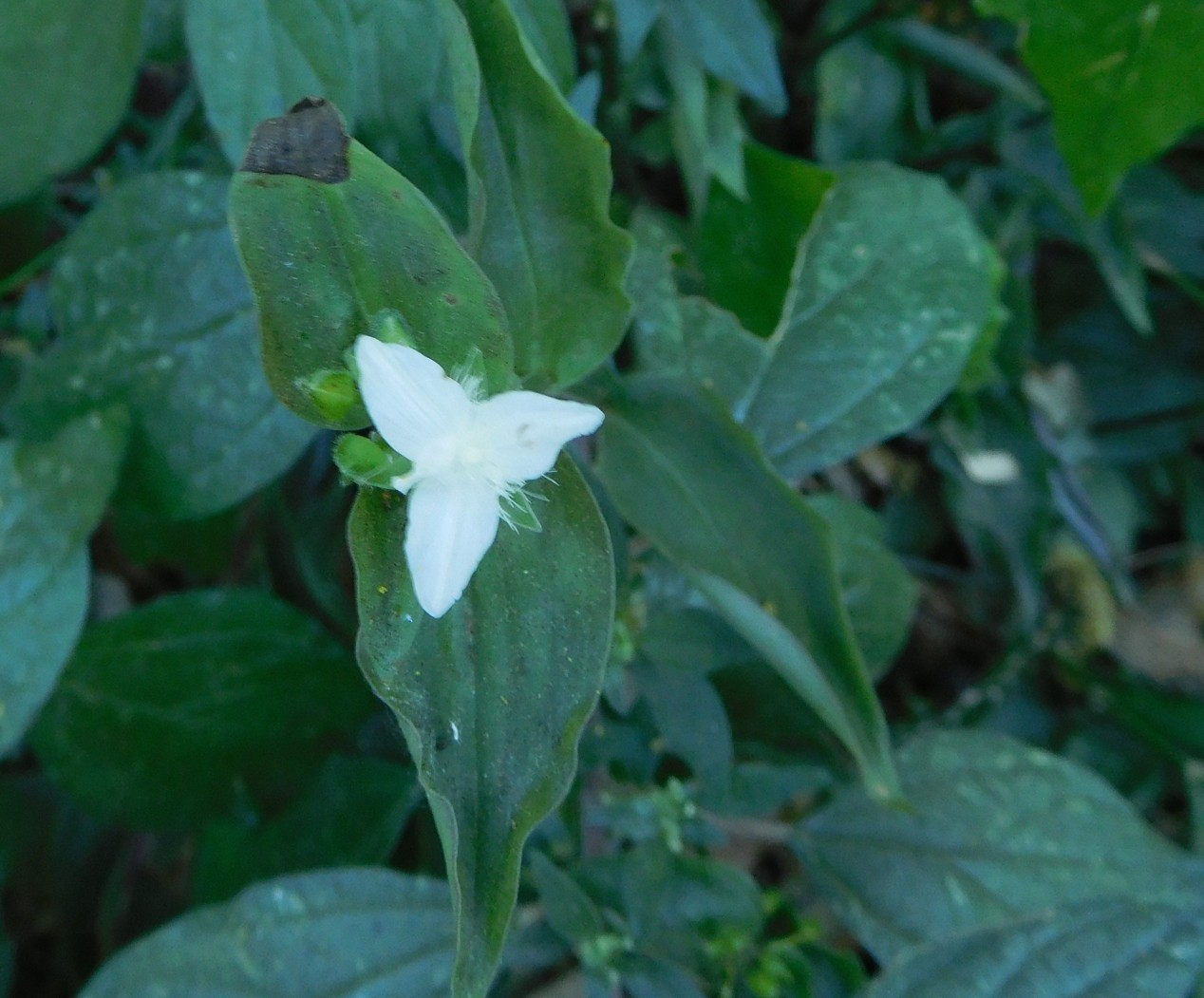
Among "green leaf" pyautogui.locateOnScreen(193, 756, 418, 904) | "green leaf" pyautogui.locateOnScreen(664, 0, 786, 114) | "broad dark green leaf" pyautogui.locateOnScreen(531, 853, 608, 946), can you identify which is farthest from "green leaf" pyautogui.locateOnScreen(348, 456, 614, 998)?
"green leaf" pyautogui.locateOnScreen(664, 0, 786, 114)

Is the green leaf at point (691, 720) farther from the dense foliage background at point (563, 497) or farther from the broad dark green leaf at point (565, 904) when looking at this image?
the broad dark green leaf at point (565, 904)

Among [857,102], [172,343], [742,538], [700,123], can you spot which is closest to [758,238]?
[700,123]

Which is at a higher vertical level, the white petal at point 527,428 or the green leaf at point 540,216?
the green leaf at point 540,216

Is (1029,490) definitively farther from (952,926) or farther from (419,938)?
(419,938)

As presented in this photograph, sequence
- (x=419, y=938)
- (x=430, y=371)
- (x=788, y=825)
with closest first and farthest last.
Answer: (x=430, y=371)
(x=419, y=938)
(x=788, y=825)

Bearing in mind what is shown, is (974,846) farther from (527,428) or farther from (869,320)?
(527,428)

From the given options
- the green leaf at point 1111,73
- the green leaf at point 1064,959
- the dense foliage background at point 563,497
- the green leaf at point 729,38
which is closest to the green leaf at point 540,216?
the dense foliage background at point 563,497

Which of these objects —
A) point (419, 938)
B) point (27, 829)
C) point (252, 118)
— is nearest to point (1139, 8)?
point (252, 118)
